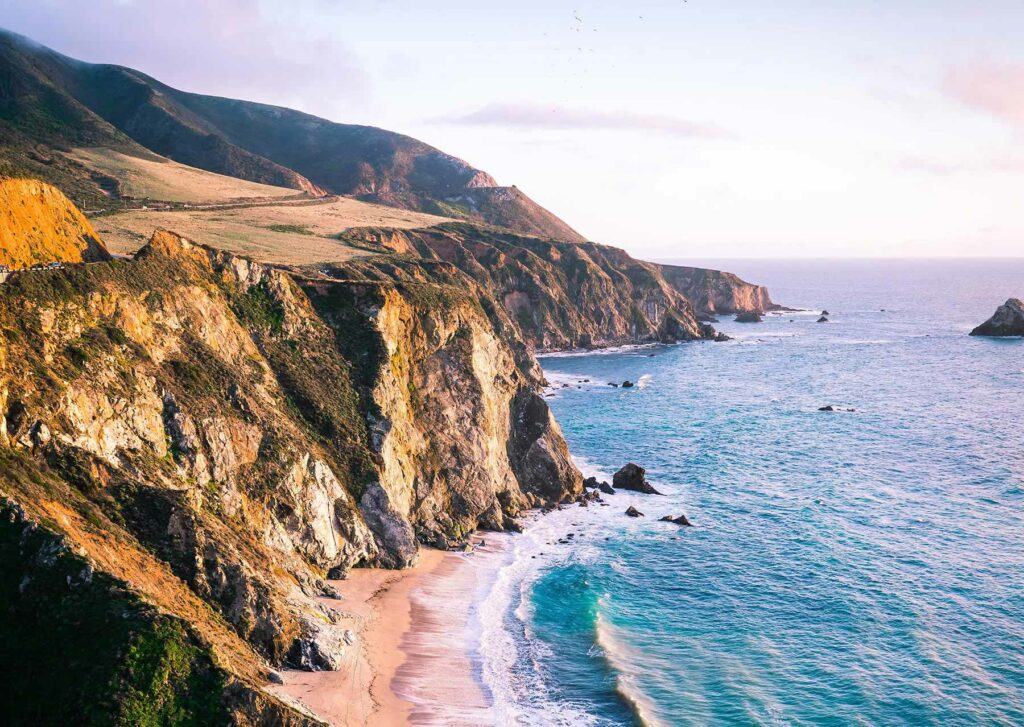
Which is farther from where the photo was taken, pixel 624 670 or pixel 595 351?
pixel 595 351

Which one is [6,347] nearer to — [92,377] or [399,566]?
[92,377]

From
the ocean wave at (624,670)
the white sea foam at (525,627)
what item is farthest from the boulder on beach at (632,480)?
the ocean wave at (624,670)

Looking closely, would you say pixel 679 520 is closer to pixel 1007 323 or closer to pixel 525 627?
pixel 525 627

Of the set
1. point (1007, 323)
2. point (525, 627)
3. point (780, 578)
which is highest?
point (1007, 323)

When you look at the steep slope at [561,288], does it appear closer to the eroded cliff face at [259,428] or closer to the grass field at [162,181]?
the grass field at [162,181]

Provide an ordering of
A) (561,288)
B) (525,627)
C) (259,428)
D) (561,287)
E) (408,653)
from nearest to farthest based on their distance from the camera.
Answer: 1. (408,653)
2. (525,627)
3. (259,428)
4. (561,288)
5. (561,287)

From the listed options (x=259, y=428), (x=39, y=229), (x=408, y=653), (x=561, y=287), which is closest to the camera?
(x=408, y=653)

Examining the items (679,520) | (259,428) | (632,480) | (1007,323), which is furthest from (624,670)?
(1007,323)
